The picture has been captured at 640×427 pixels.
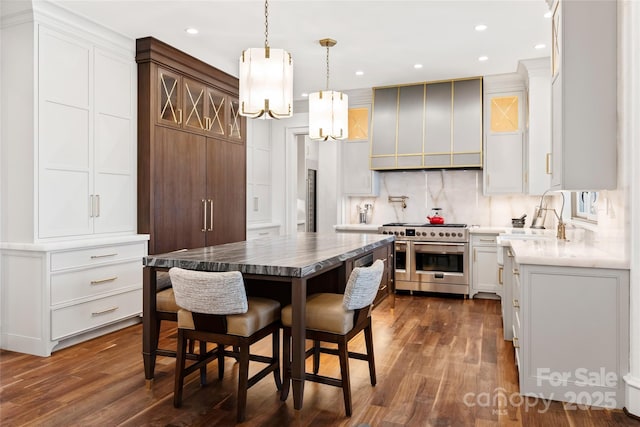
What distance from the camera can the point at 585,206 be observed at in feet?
12.6

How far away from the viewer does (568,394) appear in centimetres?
256

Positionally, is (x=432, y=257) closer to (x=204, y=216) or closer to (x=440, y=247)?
(x=440, y=247)

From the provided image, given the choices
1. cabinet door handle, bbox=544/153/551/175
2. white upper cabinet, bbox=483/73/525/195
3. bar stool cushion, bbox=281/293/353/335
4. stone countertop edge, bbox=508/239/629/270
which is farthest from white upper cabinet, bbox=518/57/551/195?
bar stool cushion, bbox=281/293/353/335

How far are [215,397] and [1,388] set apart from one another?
4.52ft

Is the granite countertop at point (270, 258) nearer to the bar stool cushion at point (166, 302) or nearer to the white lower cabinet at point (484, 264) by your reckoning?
the bar stool cushion at point (166, 302)

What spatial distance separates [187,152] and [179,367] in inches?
112

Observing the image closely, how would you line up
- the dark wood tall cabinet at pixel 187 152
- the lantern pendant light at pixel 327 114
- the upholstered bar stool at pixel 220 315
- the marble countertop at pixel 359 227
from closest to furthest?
the upholstered bar stool at pixel 220 315 → the lantern pendant light at pixel 327 114 → the dark wood tall cabinet at pixel 187 152 → the marble countertop at pixel 359 227

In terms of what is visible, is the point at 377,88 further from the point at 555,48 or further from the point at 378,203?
the point at 555,48

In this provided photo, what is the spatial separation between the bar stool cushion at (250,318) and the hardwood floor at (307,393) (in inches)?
18.7

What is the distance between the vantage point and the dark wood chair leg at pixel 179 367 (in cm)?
239

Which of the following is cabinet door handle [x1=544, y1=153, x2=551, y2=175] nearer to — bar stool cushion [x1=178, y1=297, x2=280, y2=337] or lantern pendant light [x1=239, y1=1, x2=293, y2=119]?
lantern pendant light [x1=239, y1=1, x2=293, y2=119]

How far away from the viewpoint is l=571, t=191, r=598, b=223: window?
11.3 feet

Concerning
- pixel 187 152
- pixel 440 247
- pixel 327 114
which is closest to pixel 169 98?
pixel 187 152

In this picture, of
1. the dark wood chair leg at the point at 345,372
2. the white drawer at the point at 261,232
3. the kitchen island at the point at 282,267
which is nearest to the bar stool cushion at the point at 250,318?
the kitchen island at the point at 282,267
